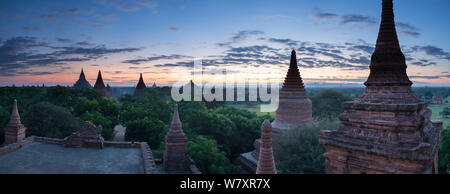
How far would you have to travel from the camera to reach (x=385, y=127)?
8922 millimetres

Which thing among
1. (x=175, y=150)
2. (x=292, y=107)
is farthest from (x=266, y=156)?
(x=292, y=107)

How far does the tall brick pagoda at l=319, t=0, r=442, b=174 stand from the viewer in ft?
27.7

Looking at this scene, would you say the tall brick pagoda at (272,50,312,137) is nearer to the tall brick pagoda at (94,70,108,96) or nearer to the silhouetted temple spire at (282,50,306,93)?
the silhouetted temple spire at (282,50,306,93)

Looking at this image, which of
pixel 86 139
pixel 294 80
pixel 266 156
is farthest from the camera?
pixel 294 80

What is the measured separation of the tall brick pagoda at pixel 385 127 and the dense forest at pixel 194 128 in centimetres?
875

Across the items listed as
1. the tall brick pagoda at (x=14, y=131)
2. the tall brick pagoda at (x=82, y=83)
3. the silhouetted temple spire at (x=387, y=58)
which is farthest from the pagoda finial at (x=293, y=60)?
the tall brick pagoda at (x=82, y=83)

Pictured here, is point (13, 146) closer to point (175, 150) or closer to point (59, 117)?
point (175, 150)

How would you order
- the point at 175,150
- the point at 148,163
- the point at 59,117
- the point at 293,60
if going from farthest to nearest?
the point at 59,117, the point at 293,60, the point at 175,150, the point at 148,163

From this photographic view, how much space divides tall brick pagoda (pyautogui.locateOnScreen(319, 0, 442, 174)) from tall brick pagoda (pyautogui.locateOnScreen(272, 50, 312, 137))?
14474 mm

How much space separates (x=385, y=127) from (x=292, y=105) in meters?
15.9

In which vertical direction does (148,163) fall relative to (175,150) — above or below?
above

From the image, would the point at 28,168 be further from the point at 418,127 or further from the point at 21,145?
the point at 418,127

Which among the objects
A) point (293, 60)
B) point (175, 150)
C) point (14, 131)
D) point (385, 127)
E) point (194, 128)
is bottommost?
point (175, 150)
